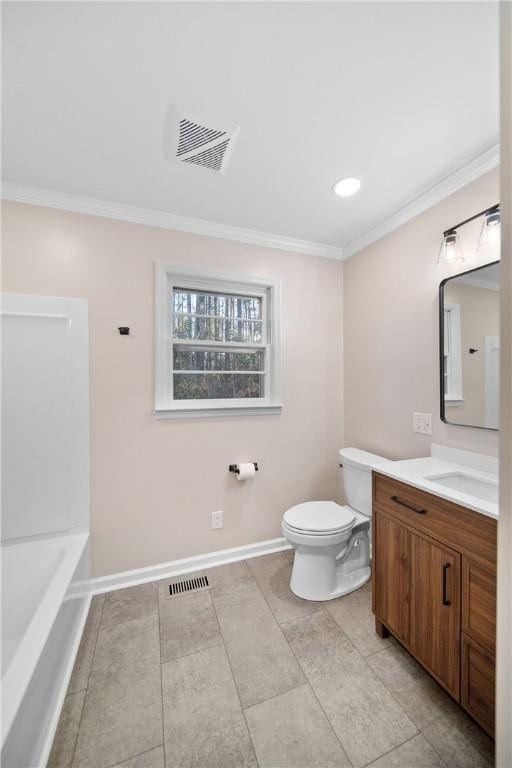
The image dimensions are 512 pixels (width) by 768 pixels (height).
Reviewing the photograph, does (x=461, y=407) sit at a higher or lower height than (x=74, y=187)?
lower

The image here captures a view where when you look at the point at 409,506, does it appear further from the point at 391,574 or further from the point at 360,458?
the point at 360,458

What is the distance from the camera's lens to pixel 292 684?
1301mm

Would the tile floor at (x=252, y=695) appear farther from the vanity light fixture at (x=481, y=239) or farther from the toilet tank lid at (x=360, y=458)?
the vanity light fixture at (x=481, y=239)

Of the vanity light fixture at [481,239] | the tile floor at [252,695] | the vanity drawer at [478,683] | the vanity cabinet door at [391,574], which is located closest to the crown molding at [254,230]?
the vanity light fixture at [481,239]

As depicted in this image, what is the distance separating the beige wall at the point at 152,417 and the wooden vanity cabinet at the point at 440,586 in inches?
39.0

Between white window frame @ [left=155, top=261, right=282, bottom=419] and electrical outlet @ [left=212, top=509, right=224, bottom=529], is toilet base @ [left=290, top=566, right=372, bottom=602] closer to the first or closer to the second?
electrical outlet @ [left=212, top=509, right=224, bottom=529]

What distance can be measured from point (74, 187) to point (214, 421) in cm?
167

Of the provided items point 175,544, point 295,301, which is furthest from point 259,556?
point 295,301

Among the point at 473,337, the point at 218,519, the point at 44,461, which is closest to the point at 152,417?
the point at 44,461

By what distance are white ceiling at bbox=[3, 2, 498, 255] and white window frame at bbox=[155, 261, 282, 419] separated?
1.75 ft

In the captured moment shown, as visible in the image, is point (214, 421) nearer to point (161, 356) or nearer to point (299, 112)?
point (161, 356)

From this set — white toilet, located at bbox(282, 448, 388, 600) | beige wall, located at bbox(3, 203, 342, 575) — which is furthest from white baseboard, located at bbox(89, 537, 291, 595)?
white toilet, located at bbox(282, 448, 388, 600)

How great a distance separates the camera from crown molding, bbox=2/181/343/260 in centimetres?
177

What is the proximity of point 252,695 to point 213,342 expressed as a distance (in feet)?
6.25
